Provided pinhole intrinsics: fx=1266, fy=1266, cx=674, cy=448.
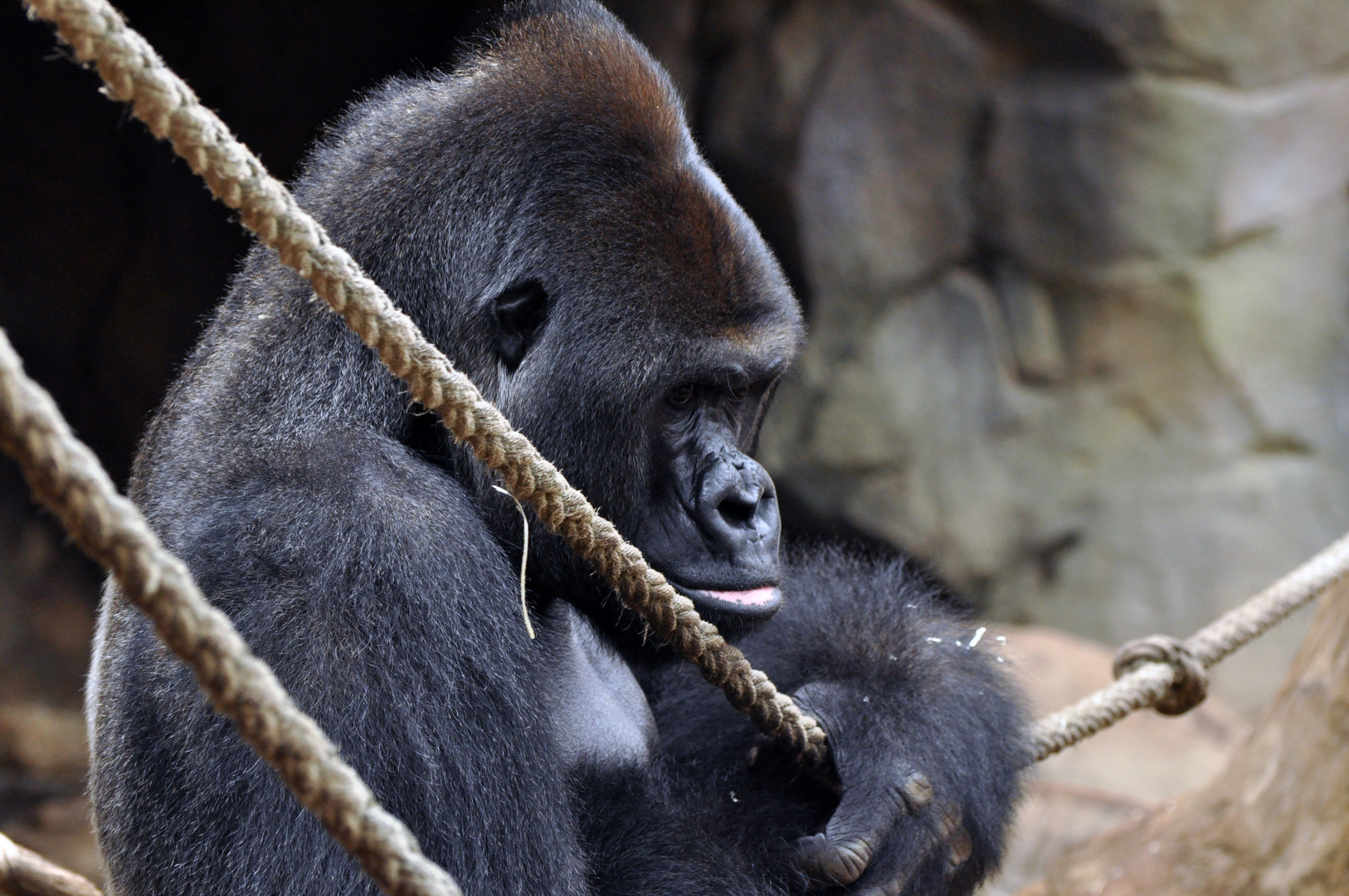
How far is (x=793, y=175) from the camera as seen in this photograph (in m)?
7.02

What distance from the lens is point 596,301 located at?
87.0 inches

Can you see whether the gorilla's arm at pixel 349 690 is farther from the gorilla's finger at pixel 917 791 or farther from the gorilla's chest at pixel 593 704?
the gorilla's finger at pixel 917 791

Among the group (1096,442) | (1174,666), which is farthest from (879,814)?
(1096,442)

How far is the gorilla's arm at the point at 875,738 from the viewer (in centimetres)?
228

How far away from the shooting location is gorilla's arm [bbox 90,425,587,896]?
1735 millimetres

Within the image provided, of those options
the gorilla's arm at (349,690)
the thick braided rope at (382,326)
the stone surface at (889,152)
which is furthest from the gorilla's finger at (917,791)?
the stone surface at (889,152)

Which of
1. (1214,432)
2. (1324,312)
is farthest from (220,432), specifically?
(1324,312)

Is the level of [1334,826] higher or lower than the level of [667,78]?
lower

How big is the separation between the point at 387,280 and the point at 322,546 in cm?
60

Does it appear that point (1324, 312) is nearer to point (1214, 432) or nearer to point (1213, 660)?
point (1214, 432)

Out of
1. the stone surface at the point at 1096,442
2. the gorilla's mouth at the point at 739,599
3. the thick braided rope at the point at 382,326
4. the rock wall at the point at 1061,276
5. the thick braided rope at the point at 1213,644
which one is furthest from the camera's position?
the stone surface at the point at 1096,442

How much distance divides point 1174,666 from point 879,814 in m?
1.19

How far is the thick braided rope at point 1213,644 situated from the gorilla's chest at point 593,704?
1002 millimetres

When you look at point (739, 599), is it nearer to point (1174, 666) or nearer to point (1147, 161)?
point (1174, 666)
